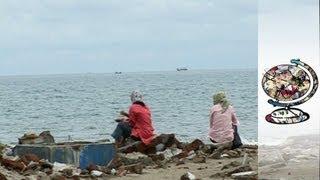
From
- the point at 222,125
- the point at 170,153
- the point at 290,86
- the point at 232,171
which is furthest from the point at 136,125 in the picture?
the point at 290,86

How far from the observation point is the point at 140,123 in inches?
591

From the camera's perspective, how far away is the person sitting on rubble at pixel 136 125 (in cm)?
1500

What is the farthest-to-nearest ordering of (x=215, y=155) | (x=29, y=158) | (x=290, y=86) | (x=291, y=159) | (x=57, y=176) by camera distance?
1. (x=215, y=155)
2. (x=29, y=158)
3. (x=291, y=159)
4. (x=57, y=176)
5. (x=290, y=86)

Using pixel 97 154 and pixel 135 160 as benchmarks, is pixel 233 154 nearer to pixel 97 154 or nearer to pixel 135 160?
pixel 135 160

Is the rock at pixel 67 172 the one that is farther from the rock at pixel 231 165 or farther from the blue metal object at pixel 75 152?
the rock at pixel 231 165

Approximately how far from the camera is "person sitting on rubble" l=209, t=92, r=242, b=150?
14.8 metres

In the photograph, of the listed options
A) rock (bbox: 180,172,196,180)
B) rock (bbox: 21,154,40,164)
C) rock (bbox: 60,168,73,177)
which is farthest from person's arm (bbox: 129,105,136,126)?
rock (bbox: 180,172,196,180)

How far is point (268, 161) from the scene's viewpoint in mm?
11266

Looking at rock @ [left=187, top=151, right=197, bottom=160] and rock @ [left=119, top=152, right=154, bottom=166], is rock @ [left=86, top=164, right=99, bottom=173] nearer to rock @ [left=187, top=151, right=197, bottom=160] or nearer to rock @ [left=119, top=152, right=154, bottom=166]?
rock @ [left=119, top=152, right=154, bottom=166]

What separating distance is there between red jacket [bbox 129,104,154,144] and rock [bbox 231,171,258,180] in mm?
4237

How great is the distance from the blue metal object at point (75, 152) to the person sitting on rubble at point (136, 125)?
165 cm

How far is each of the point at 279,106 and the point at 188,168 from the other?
4091mm

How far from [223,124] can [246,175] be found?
4.11 m

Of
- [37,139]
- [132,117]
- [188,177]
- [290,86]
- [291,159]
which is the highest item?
[290,86]
